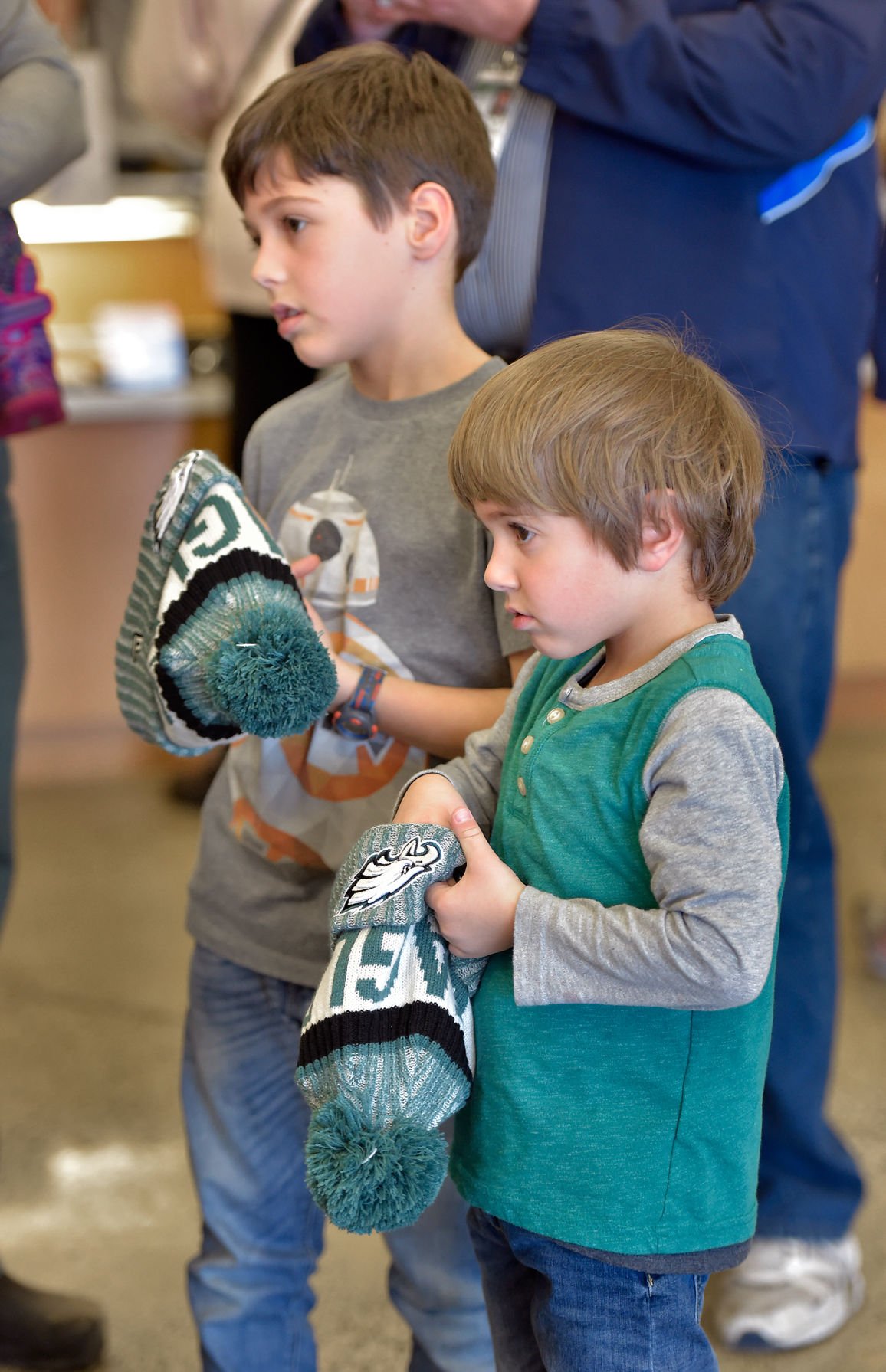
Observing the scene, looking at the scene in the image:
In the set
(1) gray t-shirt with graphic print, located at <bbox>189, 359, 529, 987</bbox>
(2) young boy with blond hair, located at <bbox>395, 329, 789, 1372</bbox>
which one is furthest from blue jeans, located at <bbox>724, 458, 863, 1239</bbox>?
(2) young boy with blond hair, located at <bbox>395, 329, 789, 1372</bbox>

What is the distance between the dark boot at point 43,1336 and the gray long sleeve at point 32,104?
119 centimetres

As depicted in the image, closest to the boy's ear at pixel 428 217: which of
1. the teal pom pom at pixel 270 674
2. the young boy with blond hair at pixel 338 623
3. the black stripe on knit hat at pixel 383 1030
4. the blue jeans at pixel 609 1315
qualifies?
the young boy with blond hair at pixel 338 623

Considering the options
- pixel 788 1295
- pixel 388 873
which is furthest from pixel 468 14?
pixel 788 1295

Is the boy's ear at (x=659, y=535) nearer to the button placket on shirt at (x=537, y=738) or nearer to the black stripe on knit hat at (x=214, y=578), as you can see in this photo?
the button placket on shirt at (x=537, y=738)

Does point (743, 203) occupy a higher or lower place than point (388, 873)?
higher

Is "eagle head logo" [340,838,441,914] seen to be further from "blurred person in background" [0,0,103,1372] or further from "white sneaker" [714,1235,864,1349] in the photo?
"white sneaker" [714,1235,864,1349]

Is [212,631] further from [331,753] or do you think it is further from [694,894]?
[694,894]

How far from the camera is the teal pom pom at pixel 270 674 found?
101 centimetres

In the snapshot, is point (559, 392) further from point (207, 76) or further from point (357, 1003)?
point (207, 76)

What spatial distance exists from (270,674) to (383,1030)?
10.3 inches

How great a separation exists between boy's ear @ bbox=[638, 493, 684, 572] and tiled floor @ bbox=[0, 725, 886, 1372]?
110cm

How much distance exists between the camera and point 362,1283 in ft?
5.69

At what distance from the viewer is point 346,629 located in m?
1.21

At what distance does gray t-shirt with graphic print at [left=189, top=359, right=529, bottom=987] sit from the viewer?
1.17 m
